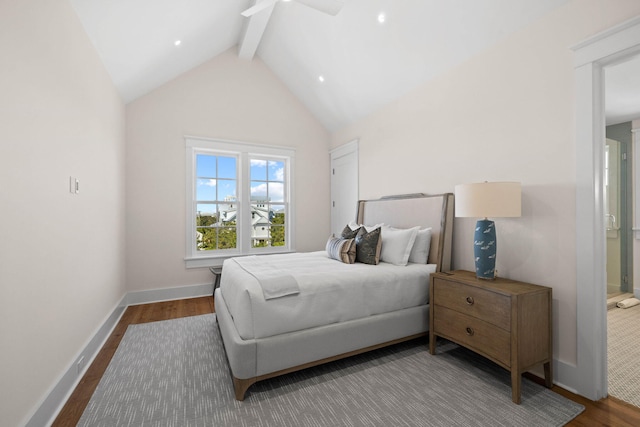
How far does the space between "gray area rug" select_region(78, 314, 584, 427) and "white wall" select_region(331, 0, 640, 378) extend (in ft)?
2.02

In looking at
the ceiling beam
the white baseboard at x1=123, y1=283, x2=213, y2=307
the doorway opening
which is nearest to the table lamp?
the ceiling beam

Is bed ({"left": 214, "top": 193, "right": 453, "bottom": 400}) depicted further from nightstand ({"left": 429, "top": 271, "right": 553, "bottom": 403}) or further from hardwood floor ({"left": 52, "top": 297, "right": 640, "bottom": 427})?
hardwood floor ({"left": 52, "top": 297, "right": 640, "bottom": 427})

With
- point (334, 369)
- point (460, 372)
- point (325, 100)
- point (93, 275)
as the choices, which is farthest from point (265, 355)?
point (325, 100)

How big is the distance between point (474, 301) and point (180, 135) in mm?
4094

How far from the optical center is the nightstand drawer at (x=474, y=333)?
187 cm

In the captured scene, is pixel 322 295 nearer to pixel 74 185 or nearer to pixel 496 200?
pixel 496 200

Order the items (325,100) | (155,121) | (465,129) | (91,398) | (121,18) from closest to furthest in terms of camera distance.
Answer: (91,398) → (121,18) → (465,129) → (155,121) → (325,100)

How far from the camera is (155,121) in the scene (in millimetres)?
3975

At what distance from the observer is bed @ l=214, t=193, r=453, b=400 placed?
1.89 m

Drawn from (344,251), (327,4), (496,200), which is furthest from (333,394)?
(327,4)

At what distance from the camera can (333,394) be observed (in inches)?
74.0

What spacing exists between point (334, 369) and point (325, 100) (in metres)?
3.77

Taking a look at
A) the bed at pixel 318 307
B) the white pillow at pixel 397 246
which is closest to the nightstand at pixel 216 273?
the bed at pixel 318 307

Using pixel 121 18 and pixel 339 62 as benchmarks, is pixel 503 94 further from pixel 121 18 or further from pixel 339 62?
pixel 121 18
